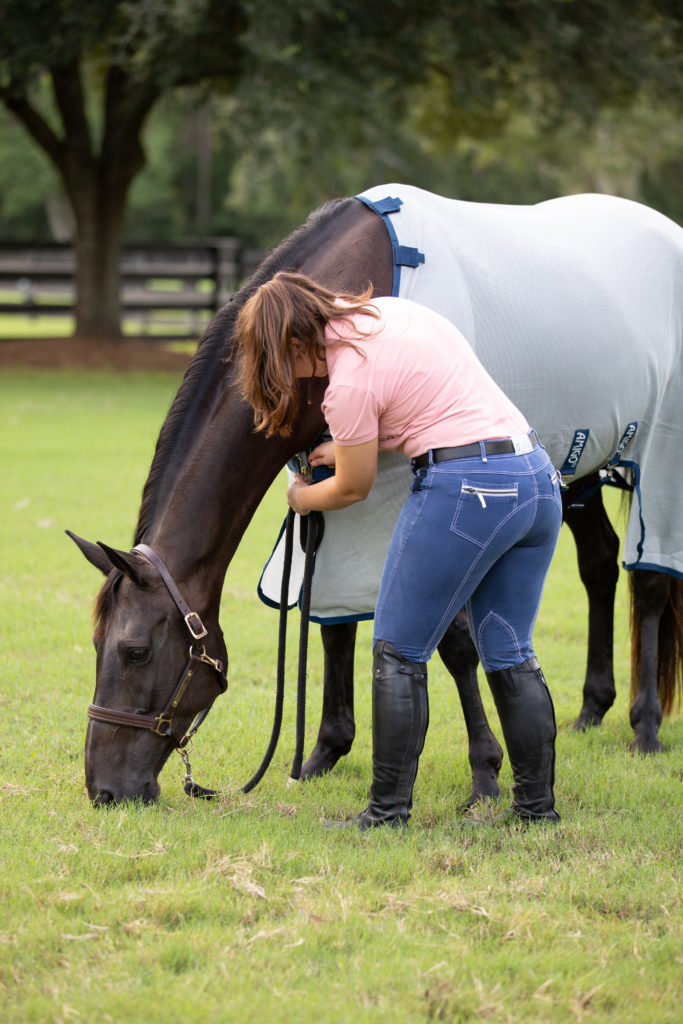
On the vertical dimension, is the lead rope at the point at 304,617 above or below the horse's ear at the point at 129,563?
below

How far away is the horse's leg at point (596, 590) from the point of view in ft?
16.4

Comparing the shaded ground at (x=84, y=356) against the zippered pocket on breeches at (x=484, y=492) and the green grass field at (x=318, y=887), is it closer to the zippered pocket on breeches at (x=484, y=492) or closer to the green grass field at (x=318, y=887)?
the green grass field at (x=318, y=887)

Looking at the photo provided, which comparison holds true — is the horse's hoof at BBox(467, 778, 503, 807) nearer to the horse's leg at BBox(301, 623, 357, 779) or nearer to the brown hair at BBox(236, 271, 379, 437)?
the horse's leg at BBox(301, 623, 357, 779)

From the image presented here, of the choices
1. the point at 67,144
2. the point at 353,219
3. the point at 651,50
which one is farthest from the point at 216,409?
the point at 67,144

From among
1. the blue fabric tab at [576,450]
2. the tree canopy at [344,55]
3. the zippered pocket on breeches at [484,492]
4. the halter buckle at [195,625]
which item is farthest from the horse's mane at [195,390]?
the tree canopy at [344,55]

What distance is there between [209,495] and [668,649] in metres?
2.44

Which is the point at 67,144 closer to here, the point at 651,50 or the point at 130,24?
the point at 130,24

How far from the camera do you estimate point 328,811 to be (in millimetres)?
3787

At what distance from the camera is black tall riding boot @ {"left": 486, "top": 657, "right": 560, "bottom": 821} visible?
11.3 feet

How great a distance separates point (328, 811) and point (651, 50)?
1406 centimetres

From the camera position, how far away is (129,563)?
3359 millimetres

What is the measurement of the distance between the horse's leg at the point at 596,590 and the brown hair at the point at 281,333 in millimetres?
2048

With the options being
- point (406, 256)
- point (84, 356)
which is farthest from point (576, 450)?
point (84, 356)

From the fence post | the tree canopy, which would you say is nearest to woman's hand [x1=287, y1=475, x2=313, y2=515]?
the tree canopy
